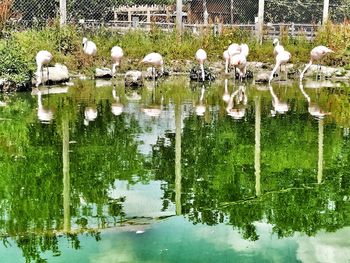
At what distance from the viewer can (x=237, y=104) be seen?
844cm

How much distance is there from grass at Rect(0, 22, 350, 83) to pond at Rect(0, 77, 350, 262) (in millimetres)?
5976

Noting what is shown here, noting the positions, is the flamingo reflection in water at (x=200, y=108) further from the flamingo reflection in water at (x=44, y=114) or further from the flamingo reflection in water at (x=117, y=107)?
the flamingo reflection in water at (x=44, y=114)

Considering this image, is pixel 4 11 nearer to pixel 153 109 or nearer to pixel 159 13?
pixel 153 109

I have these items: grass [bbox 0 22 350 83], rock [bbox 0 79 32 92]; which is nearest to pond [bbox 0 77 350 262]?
rock [bbox 0 79 32 92]

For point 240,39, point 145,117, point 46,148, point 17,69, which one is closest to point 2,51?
point 17,69

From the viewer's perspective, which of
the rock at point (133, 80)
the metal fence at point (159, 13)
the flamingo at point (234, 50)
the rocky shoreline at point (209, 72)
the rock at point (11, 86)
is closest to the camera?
the rock at point (11, 86)

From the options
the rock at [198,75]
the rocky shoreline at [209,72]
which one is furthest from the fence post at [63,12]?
the rock at [198,75]

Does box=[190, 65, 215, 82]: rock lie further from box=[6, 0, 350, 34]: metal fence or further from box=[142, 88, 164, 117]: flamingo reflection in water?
box=[142, 88, 164, 117]: flamingo reflection in water

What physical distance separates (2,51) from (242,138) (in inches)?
232

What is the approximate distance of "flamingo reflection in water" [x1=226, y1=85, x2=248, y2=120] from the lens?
7375 millimetres

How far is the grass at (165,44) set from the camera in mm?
13547

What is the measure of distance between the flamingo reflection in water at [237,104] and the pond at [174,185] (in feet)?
0.26

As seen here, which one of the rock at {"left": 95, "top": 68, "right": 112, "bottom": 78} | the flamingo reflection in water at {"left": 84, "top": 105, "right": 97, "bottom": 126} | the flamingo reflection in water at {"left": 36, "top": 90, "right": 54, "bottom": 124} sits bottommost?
the flamingo reflection in water at {"left": 84, "top": 105, "right": 97, "bottom": 126}

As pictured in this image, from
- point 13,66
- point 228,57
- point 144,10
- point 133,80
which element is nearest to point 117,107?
point 13,66
